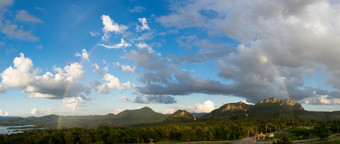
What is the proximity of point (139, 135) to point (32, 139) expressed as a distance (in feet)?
241

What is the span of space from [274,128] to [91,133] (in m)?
144

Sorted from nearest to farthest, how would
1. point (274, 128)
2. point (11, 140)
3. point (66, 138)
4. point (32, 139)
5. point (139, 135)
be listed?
point (66, 138)
point (139, 135)
point (32, 139)
point (11, 140)
point (274, 128)

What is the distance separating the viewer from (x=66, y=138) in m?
121

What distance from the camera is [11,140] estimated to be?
495 feet

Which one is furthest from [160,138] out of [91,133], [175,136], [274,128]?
[274,128]

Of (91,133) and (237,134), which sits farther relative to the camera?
(237,134)

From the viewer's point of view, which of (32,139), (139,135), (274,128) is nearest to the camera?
(139,135)

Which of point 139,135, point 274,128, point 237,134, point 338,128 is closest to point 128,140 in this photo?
point 139,135

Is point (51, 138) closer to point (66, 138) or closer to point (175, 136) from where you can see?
point (66, 138)

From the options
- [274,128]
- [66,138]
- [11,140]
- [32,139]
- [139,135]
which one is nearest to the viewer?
[66,138]

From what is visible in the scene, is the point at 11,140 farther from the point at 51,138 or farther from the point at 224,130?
the point at 224,130

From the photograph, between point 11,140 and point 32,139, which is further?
point 11,140

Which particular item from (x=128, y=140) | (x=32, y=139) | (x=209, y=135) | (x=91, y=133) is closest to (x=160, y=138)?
(x=128, y=140)

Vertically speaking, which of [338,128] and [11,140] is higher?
[338,128]
